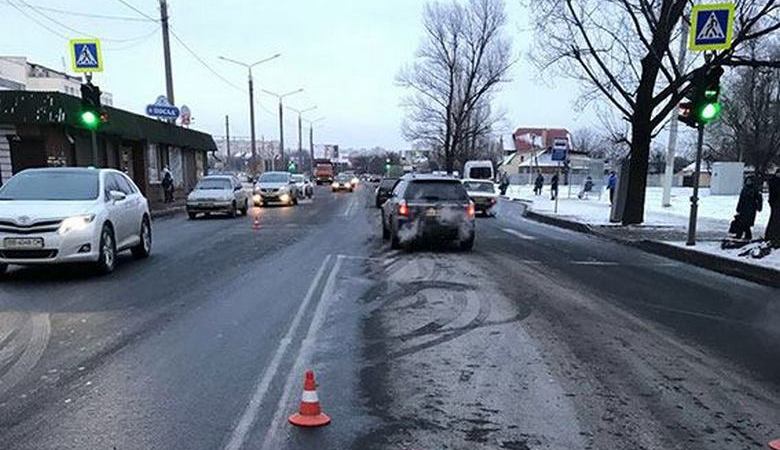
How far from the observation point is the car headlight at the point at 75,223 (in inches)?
369

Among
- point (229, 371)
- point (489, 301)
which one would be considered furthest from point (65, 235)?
point (489, 301)

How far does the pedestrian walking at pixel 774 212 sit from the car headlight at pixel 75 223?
1244cm

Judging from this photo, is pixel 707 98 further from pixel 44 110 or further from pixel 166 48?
pixel 166 48

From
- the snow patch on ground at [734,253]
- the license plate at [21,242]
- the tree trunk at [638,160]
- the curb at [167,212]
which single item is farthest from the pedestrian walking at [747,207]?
the curb at [167,212]

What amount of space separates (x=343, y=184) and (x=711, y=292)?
47116 mm

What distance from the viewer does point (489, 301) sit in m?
8.45

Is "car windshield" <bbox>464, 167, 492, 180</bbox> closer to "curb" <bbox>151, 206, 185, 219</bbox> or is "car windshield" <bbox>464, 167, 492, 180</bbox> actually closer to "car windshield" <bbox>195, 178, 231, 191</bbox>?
"curb" <bbox>151, 206, 185, 219</bbox>

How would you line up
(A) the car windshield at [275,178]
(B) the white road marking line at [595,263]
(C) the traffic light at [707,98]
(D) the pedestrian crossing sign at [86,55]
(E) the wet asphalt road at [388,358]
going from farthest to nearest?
(A) the car windshield at [275,178] → (D) the pedestrian crossing sign at [86,55] → (C) the traffic light at [707,98] → (B) the white road marking line at [595,263] → (E) the wet asphalt road at [388,358]

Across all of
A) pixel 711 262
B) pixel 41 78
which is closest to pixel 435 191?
pixel 711 262

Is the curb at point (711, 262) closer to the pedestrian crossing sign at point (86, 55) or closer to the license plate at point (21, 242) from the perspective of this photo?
the license plate at point (21, 242)

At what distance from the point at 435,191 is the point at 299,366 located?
8777 millimetres

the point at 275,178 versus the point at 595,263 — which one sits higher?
the point at 275,178

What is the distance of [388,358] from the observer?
587 cm

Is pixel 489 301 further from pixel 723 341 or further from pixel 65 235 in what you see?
pixel 65 235
